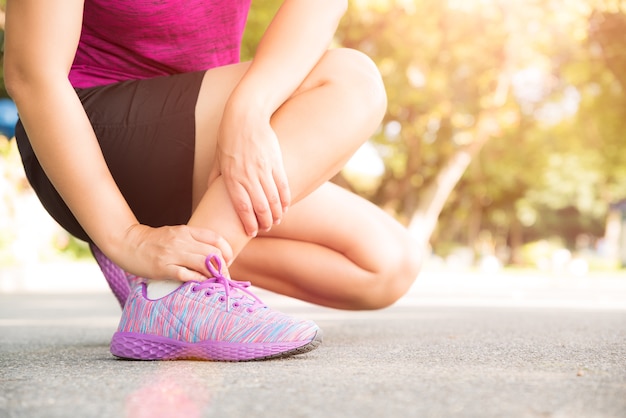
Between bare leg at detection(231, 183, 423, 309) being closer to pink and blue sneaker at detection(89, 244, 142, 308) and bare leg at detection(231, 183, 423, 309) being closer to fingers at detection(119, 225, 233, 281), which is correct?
pink and blue sneaker at detection(89, 244, 142, 308)

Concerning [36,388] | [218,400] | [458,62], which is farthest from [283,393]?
[458,62]

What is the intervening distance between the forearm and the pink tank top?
333 millimetres

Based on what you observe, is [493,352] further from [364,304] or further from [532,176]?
[532,176]

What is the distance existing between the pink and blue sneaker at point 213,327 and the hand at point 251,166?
0.53 feet

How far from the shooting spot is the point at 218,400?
1536 millimetres

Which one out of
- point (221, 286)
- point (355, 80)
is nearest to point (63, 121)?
point (221, 286)

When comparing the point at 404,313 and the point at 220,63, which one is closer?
the point at 220,63

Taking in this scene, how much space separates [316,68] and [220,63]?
594mm

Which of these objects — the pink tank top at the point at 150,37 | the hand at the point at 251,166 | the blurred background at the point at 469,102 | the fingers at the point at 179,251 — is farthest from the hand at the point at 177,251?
the blurred background at the point at 469,102

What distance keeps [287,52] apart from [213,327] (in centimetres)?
74

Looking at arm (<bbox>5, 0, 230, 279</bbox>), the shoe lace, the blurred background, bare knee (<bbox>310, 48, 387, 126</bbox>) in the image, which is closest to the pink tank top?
arm (<bbox>5, 0, 230, 279</bbox>)

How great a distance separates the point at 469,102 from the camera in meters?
19.9

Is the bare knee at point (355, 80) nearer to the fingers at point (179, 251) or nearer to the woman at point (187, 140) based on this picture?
the woman at point (187, 140)

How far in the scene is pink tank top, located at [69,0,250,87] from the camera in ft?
8.44
